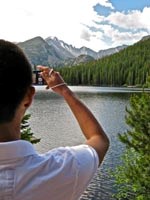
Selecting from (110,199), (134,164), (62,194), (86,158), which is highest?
(86,158)

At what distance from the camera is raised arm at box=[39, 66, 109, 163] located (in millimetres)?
1696

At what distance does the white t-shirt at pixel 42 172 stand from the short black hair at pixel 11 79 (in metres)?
0.13

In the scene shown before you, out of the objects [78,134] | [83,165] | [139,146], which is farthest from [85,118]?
[78,134]

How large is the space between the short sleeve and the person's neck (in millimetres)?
232

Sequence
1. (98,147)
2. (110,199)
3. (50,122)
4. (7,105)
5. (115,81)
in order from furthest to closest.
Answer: (115,81)
(50,122)
(110,199)
(98,147)
(7,105)

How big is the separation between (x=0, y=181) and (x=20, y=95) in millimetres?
338

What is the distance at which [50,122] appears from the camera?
4819 cm

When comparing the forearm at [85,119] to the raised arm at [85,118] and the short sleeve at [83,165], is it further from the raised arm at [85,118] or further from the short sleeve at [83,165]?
the short sleeve at [83,165]

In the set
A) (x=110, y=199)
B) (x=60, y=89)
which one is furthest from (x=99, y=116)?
(x=60, y=89)

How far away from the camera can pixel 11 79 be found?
4.83ft

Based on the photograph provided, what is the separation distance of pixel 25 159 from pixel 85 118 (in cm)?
44

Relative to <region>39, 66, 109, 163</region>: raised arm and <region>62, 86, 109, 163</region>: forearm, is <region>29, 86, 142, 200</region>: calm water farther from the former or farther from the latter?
<region>62, 86, 109, 163</region>: forearm

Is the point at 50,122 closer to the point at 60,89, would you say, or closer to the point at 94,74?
the point at 60,89

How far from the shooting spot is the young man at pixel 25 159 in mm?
1397
